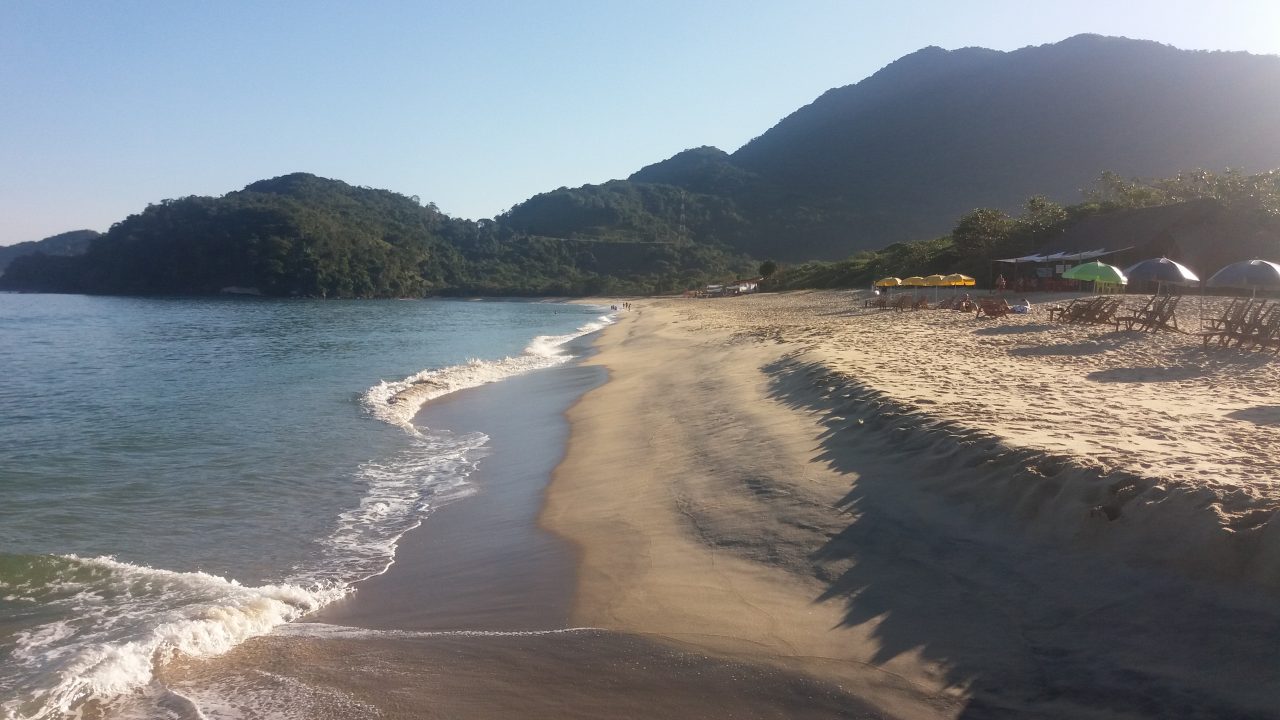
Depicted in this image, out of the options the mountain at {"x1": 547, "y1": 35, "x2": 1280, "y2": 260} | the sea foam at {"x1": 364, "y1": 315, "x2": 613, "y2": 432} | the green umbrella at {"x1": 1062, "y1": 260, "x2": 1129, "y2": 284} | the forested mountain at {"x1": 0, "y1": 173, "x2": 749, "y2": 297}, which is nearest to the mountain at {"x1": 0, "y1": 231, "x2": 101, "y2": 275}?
the forested mountain at {"x1": 0, "y1": 173, "x2": 749, "y2": 297}

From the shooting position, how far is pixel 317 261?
10362 cm

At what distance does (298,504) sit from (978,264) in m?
40.6

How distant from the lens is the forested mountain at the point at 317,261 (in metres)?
103

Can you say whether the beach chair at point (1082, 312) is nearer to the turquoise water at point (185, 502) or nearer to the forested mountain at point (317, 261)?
the turquoise water at point (185, 502)

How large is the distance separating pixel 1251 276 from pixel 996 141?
4974 inches

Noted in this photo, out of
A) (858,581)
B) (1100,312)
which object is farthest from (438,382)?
(1100,312)

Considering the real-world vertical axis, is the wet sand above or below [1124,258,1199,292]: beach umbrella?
below

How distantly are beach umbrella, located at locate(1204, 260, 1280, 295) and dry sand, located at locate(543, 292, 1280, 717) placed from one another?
642 cm

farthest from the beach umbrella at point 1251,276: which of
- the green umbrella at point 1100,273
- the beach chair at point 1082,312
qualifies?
the green umbrella at point 1100,273

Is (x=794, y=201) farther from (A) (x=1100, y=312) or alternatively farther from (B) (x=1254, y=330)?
(B) (x=1254, y=330)

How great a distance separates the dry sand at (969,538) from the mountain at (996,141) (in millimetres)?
103039

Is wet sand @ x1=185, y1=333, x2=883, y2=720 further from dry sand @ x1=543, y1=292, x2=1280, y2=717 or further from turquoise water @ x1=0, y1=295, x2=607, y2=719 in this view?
turquoise water @ x1=0, y1=295, x2=607, y2=719

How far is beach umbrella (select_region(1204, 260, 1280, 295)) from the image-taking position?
15.9 m

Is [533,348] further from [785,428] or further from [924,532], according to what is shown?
[924,532]
